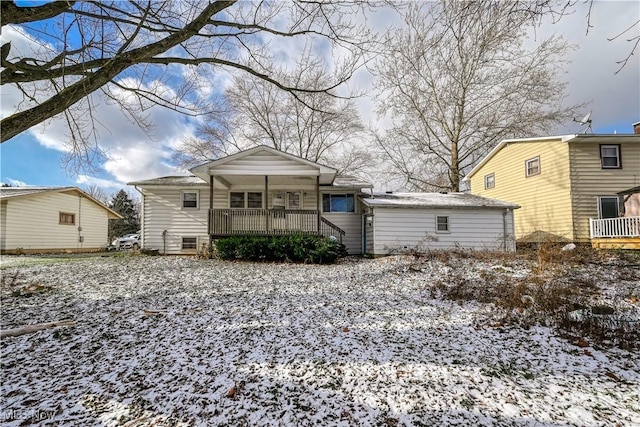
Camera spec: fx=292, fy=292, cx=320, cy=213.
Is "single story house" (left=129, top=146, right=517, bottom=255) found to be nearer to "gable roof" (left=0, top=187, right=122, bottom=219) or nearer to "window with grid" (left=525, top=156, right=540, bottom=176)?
"window with grid" (left=525, top=156, right=540, bottom=176)

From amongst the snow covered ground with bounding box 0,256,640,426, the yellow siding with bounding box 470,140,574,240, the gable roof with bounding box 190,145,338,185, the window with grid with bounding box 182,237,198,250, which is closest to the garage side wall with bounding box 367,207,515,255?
the yellow siding with bounding box 470,140,574,240

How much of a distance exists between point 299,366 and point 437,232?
35.6 feet

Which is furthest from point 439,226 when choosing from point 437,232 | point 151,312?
point 151,312

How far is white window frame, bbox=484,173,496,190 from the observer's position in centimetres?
1781

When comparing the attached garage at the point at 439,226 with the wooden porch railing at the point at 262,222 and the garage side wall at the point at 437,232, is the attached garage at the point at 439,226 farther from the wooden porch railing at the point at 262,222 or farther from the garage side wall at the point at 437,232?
the wooden porch railing at the point at 262,222

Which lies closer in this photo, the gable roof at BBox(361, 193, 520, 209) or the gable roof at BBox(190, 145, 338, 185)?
the gable roof at BBox(190, 145, 338, 185)

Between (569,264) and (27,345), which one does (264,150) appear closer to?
(27,345)

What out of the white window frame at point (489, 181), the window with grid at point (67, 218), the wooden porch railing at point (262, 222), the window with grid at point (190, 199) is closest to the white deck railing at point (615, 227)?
the white window frame at point (489, 181)

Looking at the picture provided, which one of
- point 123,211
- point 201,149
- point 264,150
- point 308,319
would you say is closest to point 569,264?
point 308,319

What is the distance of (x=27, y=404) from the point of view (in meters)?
2.67

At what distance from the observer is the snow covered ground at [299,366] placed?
2.58 meters

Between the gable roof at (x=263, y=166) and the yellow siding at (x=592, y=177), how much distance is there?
1122 centimetres

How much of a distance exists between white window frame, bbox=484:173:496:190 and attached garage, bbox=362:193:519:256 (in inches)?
229

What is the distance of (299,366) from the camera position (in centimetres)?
331
